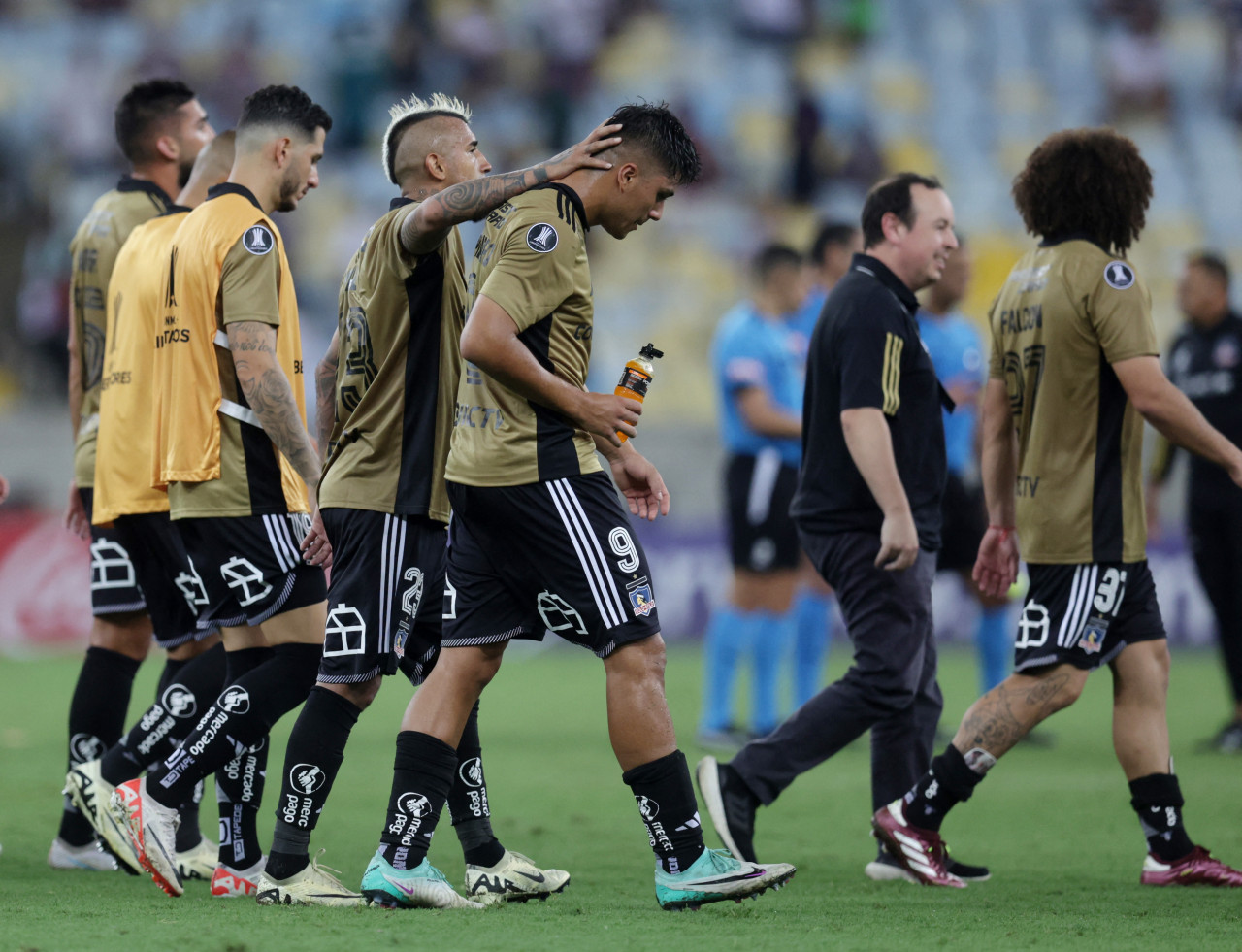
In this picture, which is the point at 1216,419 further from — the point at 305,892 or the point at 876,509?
the point at 305,892

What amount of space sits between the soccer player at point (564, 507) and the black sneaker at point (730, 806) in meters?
0.77

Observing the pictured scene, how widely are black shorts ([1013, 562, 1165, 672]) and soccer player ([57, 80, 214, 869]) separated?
282cm

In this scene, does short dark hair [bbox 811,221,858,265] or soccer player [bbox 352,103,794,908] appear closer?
soccer player [bbox 352,103,794,908]

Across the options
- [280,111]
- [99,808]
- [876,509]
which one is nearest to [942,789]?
[876,509]

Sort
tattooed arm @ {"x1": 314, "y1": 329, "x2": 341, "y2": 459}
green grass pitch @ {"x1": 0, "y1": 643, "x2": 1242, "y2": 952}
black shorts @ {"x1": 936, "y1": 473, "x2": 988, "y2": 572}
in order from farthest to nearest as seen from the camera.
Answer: black shorts @ {"x1": 936, "y1": 473, "x2": 988, "y2": 572}
tattooed arm @ {"x1": 314, "y1": 329, "x2": 341, "y2": 459}
green grass pitch @ {"x1": 0, "y1": 643, "x2": 1242, "y2": 952}

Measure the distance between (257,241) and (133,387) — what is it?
0.84m

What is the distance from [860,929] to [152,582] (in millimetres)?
2653

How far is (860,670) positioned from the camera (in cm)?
491

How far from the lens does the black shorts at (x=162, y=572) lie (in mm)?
4934

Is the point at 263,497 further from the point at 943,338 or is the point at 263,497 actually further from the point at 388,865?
the point at 943,338

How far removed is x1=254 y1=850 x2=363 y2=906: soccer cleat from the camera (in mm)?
4102

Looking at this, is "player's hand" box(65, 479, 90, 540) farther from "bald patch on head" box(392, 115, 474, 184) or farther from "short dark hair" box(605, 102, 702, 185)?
"short dark hair" box(605, 102, 702, 185)

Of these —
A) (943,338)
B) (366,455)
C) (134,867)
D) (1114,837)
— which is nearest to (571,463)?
(366,455)

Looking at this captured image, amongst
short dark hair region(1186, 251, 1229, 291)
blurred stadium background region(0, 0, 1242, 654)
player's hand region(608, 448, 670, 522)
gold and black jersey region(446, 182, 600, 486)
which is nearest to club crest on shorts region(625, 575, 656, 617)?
player's hand region(608, 448, 670, 522)
